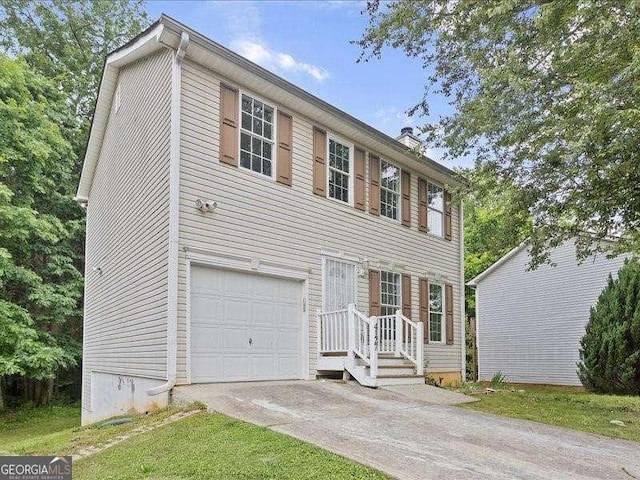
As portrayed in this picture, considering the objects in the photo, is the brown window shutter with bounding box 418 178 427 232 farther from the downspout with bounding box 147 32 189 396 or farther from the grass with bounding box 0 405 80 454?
the grass with bounding box 0 405 80 454

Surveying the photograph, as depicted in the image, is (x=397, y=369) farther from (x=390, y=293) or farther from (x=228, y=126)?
(x=228, y=126)

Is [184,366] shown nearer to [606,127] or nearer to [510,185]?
[510,185]

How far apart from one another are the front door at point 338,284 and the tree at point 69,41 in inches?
460

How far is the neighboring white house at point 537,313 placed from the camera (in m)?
16.3

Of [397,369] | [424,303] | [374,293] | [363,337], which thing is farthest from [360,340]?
[424,303]

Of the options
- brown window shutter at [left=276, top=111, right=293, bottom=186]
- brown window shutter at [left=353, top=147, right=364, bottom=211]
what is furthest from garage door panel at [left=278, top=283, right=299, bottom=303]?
brown window shutter at [left=353, top=147, right=364, bottom=211]

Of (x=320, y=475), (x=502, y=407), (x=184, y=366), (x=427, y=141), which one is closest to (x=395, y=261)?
(x=427, y=141)

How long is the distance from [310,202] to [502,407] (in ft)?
15.8

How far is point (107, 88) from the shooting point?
1137cm

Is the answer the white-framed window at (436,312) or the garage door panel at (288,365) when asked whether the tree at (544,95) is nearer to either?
the white-framed window at (436,312)

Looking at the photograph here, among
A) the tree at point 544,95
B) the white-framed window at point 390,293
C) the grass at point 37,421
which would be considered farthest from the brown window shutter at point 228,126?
the grass at point 37,421

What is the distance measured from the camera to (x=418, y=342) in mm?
9992
